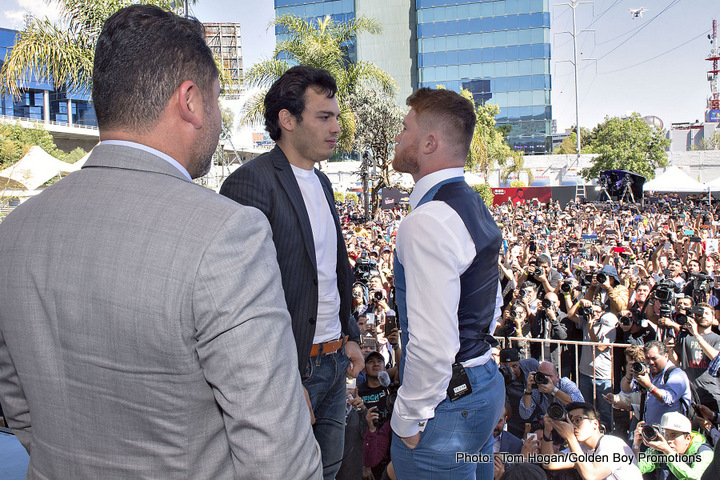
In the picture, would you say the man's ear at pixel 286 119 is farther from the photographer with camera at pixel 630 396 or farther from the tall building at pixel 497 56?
the tall building at pixel 497 56

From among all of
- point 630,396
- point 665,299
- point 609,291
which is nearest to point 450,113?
point 630,396

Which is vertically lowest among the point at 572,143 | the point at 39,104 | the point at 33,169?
the point at 33,169

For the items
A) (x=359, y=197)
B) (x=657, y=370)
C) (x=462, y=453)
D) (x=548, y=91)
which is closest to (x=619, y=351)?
(x=657, y=370)

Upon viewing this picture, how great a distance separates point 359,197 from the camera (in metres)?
37.8

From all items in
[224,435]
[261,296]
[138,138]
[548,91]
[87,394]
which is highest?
[548,91]

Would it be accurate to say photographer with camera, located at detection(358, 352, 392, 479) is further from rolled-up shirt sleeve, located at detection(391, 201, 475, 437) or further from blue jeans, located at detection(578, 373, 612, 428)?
blue jeans, located at detection(578, 373, 612, 428)

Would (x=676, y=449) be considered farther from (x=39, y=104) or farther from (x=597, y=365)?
(x=39, y=104)

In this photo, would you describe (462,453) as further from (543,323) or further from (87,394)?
(543,323)

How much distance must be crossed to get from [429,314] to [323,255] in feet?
1.58

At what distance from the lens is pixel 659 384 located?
15.2 feet

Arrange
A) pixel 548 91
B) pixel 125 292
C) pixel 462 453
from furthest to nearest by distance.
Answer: pixel 548 91
pixel 462 453
pixel 125 292

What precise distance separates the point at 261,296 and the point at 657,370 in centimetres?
482

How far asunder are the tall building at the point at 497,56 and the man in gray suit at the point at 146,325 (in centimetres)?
5310

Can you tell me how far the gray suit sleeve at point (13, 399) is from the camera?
1.12 metres
